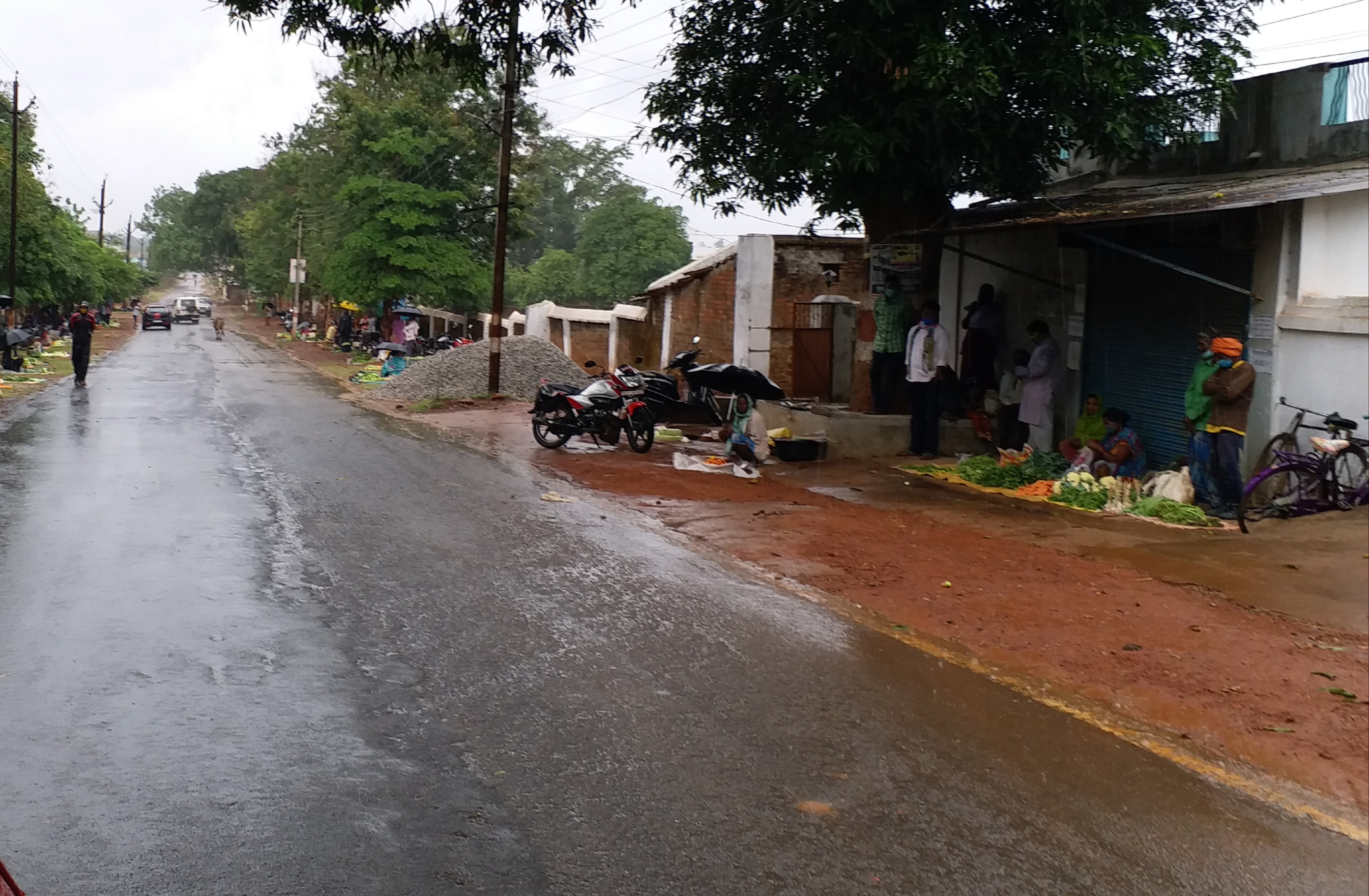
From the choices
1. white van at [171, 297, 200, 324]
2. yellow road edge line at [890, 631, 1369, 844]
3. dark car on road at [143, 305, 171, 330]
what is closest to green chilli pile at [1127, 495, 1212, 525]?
yellow road edge line at [890, 631, 1369, 844]

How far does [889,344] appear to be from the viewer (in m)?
16.1

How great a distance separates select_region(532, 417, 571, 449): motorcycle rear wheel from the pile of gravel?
27.5ft

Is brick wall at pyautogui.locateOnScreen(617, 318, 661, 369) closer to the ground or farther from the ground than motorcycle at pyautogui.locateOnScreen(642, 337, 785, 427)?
farther from the ground

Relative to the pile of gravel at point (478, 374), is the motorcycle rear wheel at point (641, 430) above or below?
below

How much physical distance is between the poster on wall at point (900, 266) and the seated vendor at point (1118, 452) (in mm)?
3646

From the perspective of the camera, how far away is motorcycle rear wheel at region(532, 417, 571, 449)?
17156 millimetres

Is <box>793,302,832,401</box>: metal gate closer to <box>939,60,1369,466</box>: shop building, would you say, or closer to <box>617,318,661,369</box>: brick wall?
<box>939,60,1369,466</box>: shop building

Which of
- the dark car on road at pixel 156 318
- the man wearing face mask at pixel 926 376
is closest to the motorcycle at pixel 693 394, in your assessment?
the man wearing face mask at pixel 926 376

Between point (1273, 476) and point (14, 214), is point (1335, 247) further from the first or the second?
point (14, 214)

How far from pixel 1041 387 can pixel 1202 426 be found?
9.93ft

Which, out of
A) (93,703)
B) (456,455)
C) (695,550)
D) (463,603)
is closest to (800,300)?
(456,455)

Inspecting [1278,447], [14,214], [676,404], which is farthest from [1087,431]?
[14,214]

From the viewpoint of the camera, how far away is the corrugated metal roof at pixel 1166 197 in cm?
1022

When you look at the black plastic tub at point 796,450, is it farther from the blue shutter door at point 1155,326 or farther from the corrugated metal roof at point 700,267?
the corrugated metal roof at point 700,267
